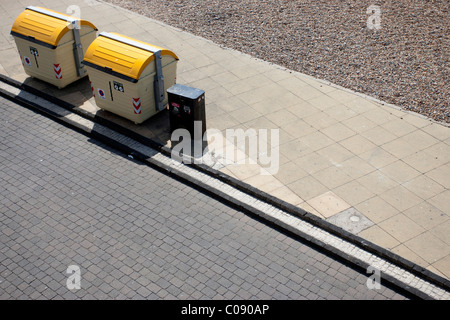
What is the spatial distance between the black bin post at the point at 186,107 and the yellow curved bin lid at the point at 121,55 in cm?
80

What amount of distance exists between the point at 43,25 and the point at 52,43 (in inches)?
25.1

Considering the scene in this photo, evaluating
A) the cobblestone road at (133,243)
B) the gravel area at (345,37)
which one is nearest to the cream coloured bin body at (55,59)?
the cobblestone road at (133,243)

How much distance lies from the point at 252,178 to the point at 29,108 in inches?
232

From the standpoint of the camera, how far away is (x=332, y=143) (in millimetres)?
10766

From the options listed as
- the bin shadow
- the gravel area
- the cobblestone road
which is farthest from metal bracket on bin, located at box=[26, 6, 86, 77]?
the gravel area

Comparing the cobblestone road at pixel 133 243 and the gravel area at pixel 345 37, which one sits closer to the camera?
the cobblestone road at pixel 133 243

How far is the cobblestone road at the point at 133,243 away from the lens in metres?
7.88

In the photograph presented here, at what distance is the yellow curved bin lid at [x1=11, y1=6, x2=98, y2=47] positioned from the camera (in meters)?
11.6

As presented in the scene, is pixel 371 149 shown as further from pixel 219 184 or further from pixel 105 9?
pixel 105 9

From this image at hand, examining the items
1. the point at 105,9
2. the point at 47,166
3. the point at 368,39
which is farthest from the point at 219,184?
the point at 105,9

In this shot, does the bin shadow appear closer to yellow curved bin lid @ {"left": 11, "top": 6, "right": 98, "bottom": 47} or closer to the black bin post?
the black bin post

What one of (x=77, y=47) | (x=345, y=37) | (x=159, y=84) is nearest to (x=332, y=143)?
(x=159, y=84)

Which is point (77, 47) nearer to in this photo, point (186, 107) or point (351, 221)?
point (186, 107)

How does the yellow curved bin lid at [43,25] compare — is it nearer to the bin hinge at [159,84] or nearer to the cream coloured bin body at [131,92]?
the cream coloured bin body at [131,92]
